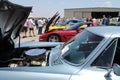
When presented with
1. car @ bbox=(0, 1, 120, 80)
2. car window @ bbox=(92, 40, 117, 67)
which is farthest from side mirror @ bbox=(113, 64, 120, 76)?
car window @ bbox=(92, 40, 117, 67)

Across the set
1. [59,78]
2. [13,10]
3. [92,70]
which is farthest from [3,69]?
[13,10]

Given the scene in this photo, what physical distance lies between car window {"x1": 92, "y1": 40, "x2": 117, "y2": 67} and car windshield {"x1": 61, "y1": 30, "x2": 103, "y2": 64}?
0.16m

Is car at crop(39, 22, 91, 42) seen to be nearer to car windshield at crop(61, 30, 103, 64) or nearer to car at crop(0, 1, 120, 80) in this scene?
car windshield at crop(61, 30, 103, 64)

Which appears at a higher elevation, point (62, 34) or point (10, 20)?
point (10, 20)

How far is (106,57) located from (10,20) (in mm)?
2489

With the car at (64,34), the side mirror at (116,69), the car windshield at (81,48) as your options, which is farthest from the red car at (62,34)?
the side mirror at (116,69)

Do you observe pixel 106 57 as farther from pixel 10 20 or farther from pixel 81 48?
pixel 10 20

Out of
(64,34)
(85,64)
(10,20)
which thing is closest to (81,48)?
(85,64)

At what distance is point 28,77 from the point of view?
3705 millimetres

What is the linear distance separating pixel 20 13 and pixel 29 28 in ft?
55.5

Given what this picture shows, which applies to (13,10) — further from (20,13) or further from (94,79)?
(94,79)

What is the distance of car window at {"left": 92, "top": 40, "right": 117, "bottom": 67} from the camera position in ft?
12.2

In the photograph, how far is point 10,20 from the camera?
18.8ft

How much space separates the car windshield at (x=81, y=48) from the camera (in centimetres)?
390
